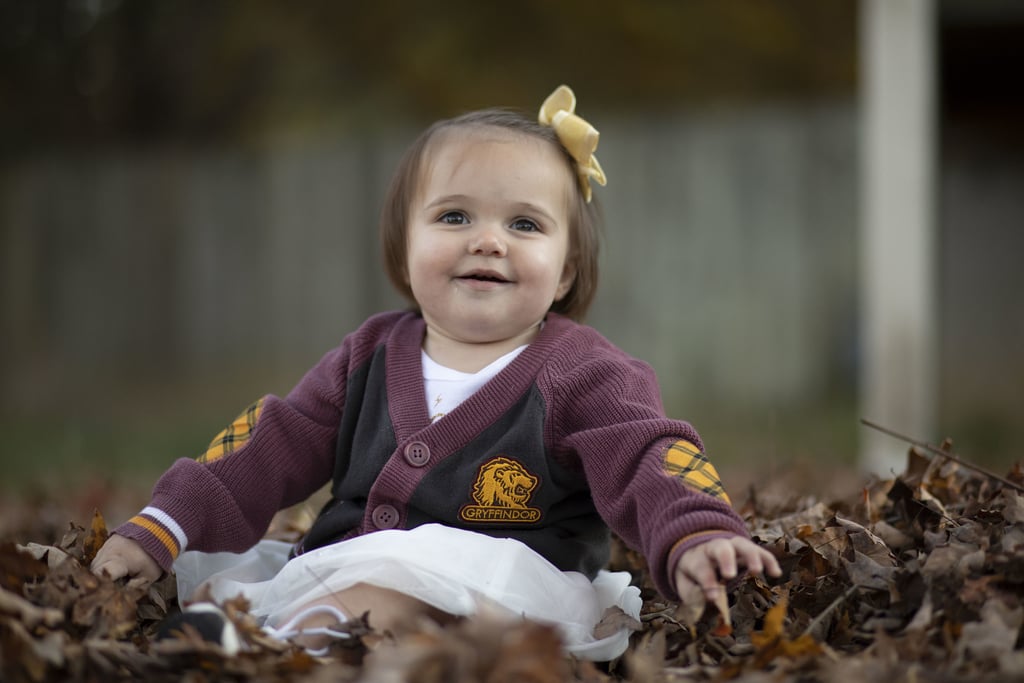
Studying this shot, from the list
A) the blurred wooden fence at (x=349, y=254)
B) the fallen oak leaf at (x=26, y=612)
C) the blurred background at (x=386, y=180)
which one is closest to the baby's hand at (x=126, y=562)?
the fallen oak leaf at (x=26, y=612)

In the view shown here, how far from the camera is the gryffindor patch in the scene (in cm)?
230

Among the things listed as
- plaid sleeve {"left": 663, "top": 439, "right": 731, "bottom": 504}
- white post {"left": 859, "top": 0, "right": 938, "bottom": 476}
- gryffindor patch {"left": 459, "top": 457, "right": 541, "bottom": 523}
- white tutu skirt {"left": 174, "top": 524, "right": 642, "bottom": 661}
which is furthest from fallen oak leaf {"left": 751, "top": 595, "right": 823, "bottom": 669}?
white post {"left": 859, "top": 0, "right": 938, "bottom": 476}

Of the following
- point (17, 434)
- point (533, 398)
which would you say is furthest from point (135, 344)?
point (533, 398)

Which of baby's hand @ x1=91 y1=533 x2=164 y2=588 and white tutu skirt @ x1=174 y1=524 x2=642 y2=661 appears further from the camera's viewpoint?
baby's hand @ x1=91 y1=533 x2=164 y2=588

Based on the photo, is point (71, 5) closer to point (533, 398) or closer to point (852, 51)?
point (852, 51)

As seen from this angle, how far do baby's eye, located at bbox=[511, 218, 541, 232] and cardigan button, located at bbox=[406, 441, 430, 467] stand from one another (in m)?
0.57

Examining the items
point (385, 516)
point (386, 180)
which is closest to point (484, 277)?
point (385, 516)

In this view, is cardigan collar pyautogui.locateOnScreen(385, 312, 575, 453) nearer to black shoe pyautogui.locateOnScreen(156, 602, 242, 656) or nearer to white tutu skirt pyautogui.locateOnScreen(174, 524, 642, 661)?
white tutu skirt pyautogui.locateOnScreen(174, 524, 642, 661)

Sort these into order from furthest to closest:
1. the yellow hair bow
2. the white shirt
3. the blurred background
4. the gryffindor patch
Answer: the blurred background
the yellow hair bow
the white shirt
the gryffindor patch

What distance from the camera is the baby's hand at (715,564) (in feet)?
6.15

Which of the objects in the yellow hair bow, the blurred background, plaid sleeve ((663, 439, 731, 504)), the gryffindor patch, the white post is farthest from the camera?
the blurred background

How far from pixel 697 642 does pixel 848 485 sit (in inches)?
85.1

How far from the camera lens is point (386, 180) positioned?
8.13m

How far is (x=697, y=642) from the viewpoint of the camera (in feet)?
6.70
